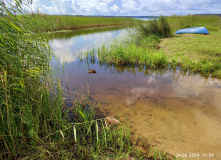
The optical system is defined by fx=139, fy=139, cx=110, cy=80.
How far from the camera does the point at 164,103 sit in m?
3.07

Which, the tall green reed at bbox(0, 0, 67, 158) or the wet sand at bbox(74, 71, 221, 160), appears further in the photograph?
the wet sand at bbox(74, 71, 221, 160)

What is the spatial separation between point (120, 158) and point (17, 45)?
1.92 m

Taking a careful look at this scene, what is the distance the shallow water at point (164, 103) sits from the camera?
2076 mm

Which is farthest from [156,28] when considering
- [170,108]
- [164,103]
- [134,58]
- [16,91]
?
[16,91]

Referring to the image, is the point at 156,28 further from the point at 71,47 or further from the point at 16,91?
the point at 16,91

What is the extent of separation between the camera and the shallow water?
208 cm

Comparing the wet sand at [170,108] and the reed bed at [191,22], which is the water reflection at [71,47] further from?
the reed bed at [191,22]

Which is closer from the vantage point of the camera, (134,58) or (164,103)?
(164,103)
